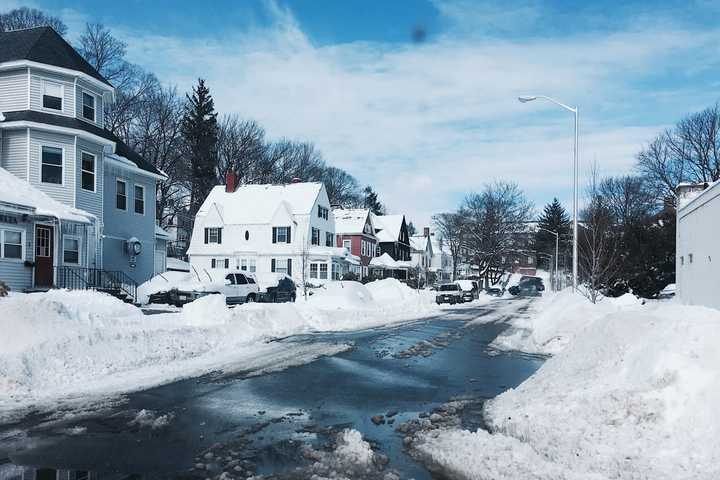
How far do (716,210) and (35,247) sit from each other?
24.5 m

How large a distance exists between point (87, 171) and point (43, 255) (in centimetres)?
471

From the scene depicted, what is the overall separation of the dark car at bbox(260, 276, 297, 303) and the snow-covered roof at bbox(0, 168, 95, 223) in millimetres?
11584

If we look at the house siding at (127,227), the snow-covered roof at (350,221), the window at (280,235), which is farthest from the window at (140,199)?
the snow-covered roof at (350,221)

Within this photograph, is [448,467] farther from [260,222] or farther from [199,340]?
[260,222]

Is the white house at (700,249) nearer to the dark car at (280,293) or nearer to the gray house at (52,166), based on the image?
the dark car at (280,293)

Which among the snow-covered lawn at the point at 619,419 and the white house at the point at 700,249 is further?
the white house at the point at 700,249

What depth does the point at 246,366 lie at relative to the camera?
41.4 feet

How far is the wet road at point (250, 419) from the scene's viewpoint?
625cm

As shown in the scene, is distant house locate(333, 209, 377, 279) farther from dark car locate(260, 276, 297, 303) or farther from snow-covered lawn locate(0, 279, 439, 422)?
snow-covered lawn locate(0, 279, 439, 422)

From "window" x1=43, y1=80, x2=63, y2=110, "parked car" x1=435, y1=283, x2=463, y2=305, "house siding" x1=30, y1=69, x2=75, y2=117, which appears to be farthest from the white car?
"parked car" x1=435, y1=283, x2=463, y2=305

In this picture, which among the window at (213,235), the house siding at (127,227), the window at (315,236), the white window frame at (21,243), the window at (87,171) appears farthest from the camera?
the window at (213,235)

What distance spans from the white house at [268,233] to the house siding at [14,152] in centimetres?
2924

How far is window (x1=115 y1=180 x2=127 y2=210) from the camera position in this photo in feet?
103

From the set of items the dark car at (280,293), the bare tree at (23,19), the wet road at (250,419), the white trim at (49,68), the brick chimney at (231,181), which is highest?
the bare tree at (23,19)
